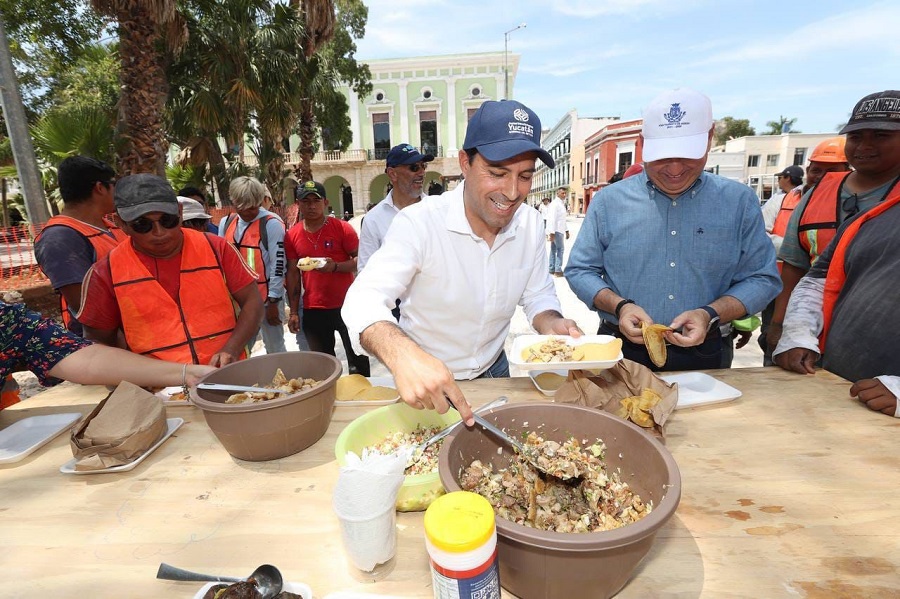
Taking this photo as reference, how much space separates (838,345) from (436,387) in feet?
6.65

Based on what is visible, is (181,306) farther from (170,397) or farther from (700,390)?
(700,390)

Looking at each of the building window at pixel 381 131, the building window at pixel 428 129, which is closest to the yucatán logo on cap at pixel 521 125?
the building window at pixel 428 129

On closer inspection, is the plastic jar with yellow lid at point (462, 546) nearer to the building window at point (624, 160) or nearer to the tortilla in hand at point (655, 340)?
the tortilla in hand at point (655, 340)

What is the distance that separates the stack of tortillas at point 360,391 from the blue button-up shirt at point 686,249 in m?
1.22

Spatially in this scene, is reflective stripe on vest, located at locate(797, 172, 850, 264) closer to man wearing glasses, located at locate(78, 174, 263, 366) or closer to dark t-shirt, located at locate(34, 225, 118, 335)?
man wearing glasses, located at locate(78, 174, 263, 366)

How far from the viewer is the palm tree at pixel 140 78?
21.3 ft

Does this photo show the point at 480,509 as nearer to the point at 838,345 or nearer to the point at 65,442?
the point at 65,442

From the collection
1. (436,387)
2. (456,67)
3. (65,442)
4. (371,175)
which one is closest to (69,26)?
(65,442)

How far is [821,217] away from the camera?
2771mm

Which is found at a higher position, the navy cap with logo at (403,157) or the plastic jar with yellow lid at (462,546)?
the navy cap with logo at (403,157)

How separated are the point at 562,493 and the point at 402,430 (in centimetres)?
56

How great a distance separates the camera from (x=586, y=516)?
1038 mm

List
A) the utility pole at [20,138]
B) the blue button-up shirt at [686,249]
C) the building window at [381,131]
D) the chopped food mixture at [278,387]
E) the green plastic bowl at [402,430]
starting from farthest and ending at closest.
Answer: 1. the building window at [381,131]
2. the utility pole at [20,138]
3. the blue button-up shirt at [686,249]
4. the chopped food mixture at [278,387]
5. the green plastic bowl at [402,430]

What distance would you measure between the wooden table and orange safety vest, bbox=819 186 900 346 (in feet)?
2.11
